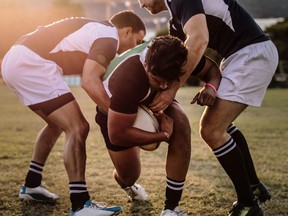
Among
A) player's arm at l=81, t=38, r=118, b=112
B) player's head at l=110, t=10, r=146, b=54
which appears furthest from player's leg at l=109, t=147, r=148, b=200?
player's head at l=110, t=10, r=146, b=54

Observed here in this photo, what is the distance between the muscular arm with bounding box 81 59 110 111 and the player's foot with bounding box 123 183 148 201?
112 cm

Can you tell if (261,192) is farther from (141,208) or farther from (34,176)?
(34,176)

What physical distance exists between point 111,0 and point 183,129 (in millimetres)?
84408

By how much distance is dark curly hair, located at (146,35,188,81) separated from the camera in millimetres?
3951

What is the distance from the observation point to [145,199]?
5.46 meters

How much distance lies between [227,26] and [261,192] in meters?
1.48

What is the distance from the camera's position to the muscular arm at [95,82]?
4566 millimetres

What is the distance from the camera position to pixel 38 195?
5.44m

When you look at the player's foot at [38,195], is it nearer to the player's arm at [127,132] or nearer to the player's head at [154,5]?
the player's arm at [127,132]

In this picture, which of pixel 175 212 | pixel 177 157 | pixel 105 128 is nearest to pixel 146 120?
pixel 177 157

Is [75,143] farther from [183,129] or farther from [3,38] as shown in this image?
[3,38]

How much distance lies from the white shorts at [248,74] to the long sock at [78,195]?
131 cm

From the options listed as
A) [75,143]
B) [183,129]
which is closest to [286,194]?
[183,129]

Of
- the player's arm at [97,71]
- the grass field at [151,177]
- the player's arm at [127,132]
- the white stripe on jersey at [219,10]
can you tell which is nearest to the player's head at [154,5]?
the white stripe on jersey at [219,10]
